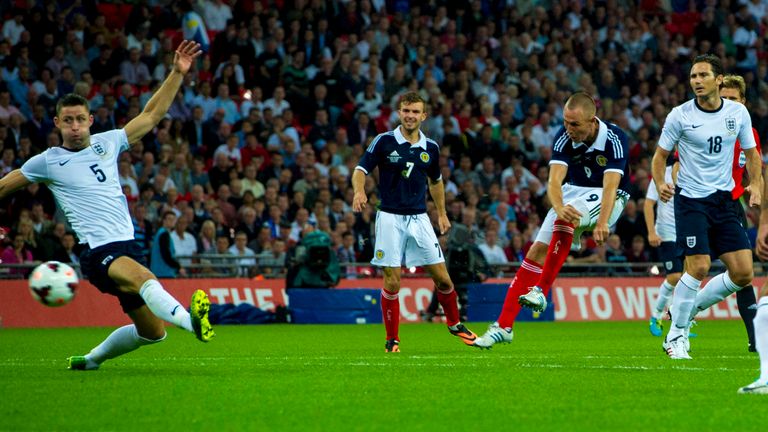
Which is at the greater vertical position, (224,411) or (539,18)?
(539,18)

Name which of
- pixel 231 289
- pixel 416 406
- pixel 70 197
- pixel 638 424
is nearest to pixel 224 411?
pixel 416 406

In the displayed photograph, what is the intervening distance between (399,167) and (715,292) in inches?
138

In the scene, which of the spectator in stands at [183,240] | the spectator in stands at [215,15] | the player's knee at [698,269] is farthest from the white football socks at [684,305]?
the spectator in stands at [215,15]

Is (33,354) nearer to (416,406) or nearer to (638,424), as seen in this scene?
(416,406)

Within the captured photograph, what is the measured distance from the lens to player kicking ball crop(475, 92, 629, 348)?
1085cm

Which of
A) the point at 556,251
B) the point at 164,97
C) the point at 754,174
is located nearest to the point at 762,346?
the point at 754,174

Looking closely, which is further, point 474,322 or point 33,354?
point 474,322

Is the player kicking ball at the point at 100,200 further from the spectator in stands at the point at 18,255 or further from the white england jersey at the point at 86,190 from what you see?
the spectator in stands at the point at 18,255

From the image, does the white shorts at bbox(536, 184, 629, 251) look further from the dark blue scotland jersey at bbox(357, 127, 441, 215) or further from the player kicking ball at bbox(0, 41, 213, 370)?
the player kicking ball at bbox(0, 41, 213, 370)

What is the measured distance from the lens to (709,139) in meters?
10.6

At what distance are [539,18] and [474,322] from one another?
10.8m

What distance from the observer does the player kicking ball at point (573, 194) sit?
1085cm

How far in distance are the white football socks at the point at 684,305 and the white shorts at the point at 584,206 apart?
0.90 meters

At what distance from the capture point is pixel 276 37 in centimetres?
2531
